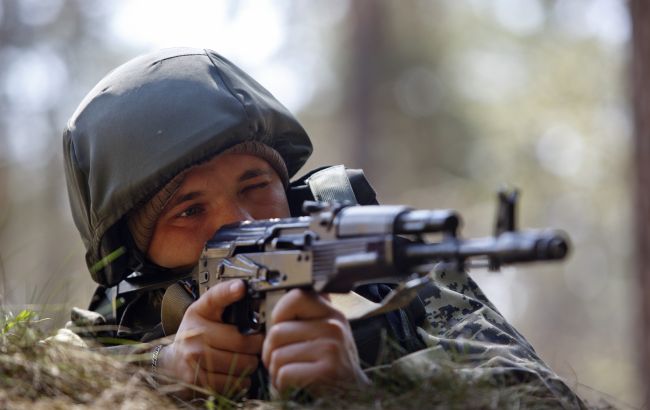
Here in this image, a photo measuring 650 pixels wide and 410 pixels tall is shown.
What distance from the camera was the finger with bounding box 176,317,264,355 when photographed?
3.05 meters

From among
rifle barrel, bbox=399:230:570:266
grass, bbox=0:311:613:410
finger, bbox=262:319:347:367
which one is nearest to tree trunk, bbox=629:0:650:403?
grass, bbox=0:311:613:410

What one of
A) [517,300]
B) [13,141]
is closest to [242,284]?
[13,141]

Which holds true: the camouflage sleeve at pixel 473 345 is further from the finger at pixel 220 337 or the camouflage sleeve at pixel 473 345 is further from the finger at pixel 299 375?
the finger at pixel 220 337

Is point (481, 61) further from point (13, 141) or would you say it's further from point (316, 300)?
point (316, 300)

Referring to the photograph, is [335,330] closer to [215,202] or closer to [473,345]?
[473,345]

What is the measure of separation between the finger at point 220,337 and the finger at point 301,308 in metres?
0.36

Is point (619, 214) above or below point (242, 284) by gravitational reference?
below

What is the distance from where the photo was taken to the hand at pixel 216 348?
303 cm

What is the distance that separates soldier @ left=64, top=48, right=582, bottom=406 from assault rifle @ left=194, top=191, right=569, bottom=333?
92 mm

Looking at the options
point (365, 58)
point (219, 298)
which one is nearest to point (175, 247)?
point (219, 298)

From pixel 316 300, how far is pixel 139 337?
55.1 inches

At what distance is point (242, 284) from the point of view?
3.04 meters

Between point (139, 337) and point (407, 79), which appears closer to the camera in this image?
point (139, 337)

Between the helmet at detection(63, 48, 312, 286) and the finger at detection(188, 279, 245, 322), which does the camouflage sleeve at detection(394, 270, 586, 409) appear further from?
the helmet at detection(63, 48, 312, 286)
